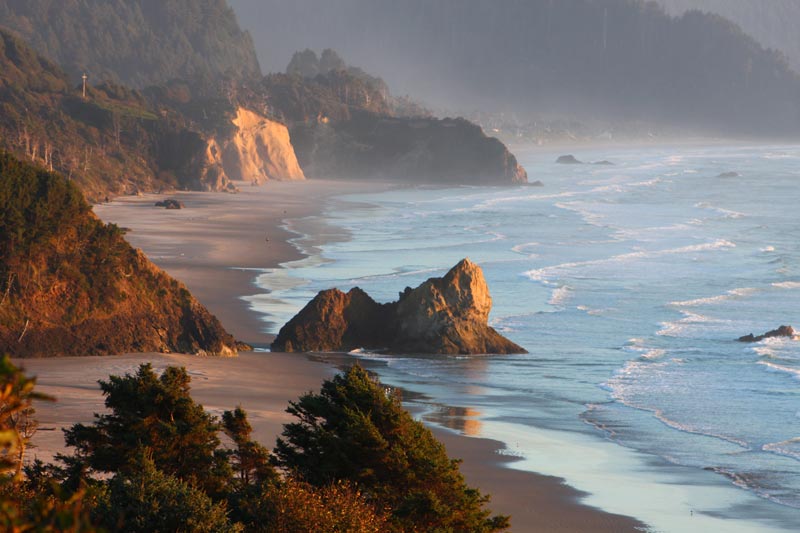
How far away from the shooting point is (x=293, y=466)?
1368 centimetres

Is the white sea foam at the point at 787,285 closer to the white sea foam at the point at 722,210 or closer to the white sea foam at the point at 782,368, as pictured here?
the white sea foam at the point at 782,368

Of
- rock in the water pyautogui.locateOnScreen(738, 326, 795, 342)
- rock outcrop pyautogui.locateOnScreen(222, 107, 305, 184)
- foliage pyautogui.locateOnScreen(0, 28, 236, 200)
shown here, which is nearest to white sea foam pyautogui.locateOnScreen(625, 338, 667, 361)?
rock in the water pyautogui.locateOnScreen(738, 326, 795, 342)

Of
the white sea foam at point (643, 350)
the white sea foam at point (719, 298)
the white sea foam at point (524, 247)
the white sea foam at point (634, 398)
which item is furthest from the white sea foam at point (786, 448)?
the white sea foam at point (524, 247)

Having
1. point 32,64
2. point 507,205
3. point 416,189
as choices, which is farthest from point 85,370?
point 416,189

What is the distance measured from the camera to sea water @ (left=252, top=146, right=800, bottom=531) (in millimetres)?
19422

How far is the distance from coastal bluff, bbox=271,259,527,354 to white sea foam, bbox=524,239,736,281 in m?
15.8

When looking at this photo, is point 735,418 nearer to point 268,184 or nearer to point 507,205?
point 507,205

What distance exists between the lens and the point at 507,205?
89.9 meters

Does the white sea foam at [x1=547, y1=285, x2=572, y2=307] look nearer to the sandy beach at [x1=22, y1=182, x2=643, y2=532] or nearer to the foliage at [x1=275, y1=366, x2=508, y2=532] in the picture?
the sandy beach at [x1=22, y1=182, x2=643, y2=532]

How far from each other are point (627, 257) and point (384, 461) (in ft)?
136

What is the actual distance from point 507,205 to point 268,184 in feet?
101

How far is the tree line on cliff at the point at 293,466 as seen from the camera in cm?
1086

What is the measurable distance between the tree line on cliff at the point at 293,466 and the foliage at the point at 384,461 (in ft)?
0.04

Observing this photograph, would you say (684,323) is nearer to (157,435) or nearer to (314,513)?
(157,435)
